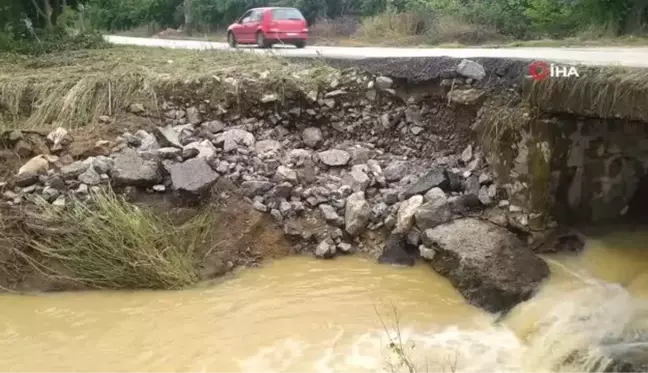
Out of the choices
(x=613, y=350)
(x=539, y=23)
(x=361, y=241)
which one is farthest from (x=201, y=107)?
(x=539, y=23)

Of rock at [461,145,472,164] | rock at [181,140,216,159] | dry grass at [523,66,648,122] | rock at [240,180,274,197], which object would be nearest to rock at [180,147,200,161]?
rock at [181,140,216,159]

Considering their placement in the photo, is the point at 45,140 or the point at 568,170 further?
the point at 45,140

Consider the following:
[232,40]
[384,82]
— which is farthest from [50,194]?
[232,40]

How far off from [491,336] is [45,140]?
5523mm

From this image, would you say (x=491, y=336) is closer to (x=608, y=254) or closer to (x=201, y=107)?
(x=608, y=254)

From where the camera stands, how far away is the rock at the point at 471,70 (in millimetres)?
7918

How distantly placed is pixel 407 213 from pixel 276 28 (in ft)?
28.1

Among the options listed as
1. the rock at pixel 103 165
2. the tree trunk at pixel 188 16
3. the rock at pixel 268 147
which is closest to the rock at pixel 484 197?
the rock at pixel 268 147

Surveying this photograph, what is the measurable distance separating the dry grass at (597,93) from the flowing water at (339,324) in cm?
152

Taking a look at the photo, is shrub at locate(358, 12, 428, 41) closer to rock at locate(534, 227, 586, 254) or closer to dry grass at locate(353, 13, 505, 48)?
dry grass at locate(353, 13, 505, 48)

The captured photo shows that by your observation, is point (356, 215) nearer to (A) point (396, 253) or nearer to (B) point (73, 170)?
(A) point (396, 253)

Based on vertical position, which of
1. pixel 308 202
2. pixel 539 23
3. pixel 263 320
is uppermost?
pixel 539 23

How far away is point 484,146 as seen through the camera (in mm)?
7664
